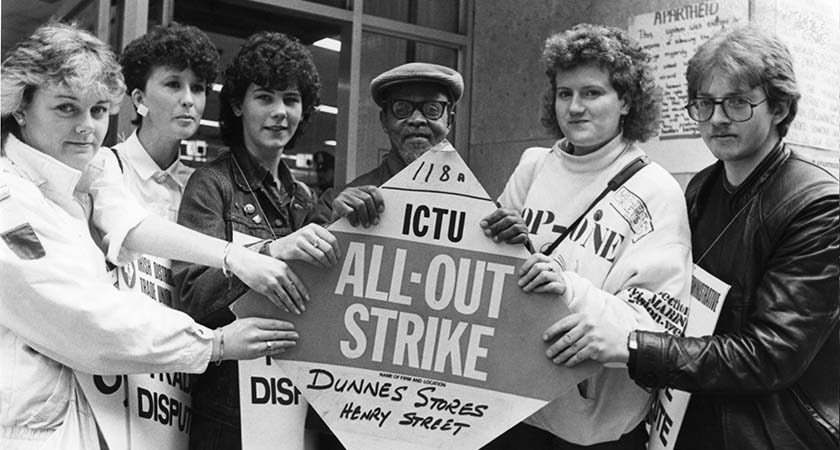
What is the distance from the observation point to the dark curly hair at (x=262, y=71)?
248cm

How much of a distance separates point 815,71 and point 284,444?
3587 mm

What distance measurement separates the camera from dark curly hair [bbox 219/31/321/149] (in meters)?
2.48

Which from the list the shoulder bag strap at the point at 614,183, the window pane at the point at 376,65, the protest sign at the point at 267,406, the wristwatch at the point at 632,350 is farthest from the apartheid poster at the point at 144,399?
the window pane at the point at 376,65

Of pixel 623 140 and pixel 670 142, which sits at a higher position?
pixel 670 142

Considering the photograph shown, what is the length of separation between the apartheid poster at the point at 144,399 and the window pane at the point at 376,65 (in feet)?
10.7

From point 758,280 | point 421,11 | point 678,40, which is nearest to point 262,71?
point 758,280

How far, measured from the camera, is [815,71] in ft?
14.5

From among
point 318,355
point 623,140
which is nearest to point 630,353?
point 623,140

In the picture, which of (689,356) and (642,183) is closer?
(689,356)

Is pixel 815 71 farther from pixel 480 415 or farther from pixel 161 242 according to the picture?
pixel 161 242

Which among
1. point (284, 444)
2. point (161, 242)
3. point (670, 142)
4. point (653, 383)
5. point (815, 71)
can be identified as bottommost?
point (284, 444)

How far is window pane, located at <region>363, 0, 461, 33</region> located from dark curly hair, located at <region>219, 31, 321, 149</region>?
3444mm

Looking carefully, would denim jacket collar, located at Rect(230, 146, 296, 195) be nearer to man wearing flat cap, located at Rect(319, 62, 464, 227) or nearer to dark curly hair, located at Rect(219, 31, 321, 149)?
dark curly hair, located at Rect(219, 31, 321, 149)

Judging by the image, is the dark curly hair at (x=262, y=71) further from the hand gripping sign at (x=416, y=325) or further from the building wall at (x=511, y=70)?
the building wall at (x=511, y=70)
